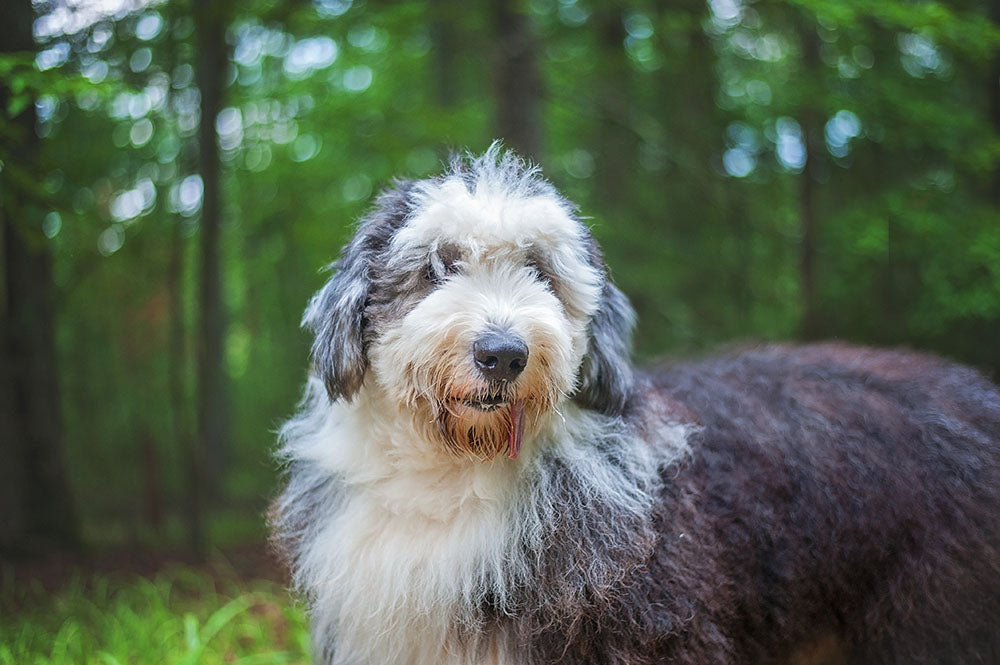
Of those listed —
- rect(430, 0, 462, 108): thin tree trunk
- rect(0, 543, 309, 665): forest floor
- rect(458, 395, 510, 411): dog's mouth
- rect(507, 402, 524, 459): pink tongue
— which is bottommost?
rect(0, 543, 309, 665): forest floor

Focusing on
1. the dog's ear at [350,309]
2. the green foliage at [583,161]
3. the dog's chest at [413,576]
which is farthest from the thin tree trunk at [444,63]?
the dog's chest at [413,576]

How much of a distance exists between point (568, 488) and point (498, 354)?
1.88ft

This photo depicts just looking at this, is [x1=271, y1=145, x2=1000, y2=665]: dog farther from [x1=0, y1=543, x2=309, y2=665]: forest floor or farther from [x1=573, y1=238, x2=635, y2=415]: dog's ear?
[x1=0, y1=543, x2=309, y2=665]: forest floor

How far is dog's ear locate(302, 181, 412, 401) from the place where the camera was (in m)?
2.25

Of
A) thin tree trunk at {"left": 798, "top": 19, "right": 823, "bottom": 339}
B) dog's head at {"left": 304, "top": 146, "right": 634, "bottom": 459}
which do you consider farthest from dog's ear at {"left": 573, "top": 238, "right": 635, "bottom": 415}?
thin tree trunk at {"left": 798, "top": 19, "right": 823, "bottom": 339}

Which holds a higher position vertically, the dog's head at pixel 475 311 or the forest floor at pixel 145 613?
the dog's head at pixel 475 311

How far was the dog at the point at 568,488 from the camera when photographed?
217 centimetres

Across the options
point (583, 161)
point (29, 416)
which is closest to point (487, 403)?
point (29, 416)

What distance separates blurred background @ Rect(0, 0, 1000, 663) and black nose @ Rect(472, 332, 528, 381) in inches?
63.4

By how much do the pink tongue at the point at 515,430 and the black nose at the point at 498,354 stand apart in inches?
6.1

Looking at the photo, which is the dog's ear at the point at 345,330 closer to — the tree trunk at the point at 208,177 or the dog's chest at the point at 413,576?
the dog's chest at the point at 413,576

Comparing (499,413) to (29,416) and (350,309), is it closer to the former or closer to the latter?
(350,309)

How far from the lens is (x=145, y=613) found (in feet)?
13.8

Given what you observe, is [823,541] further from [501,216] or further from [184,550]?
[184,550]
